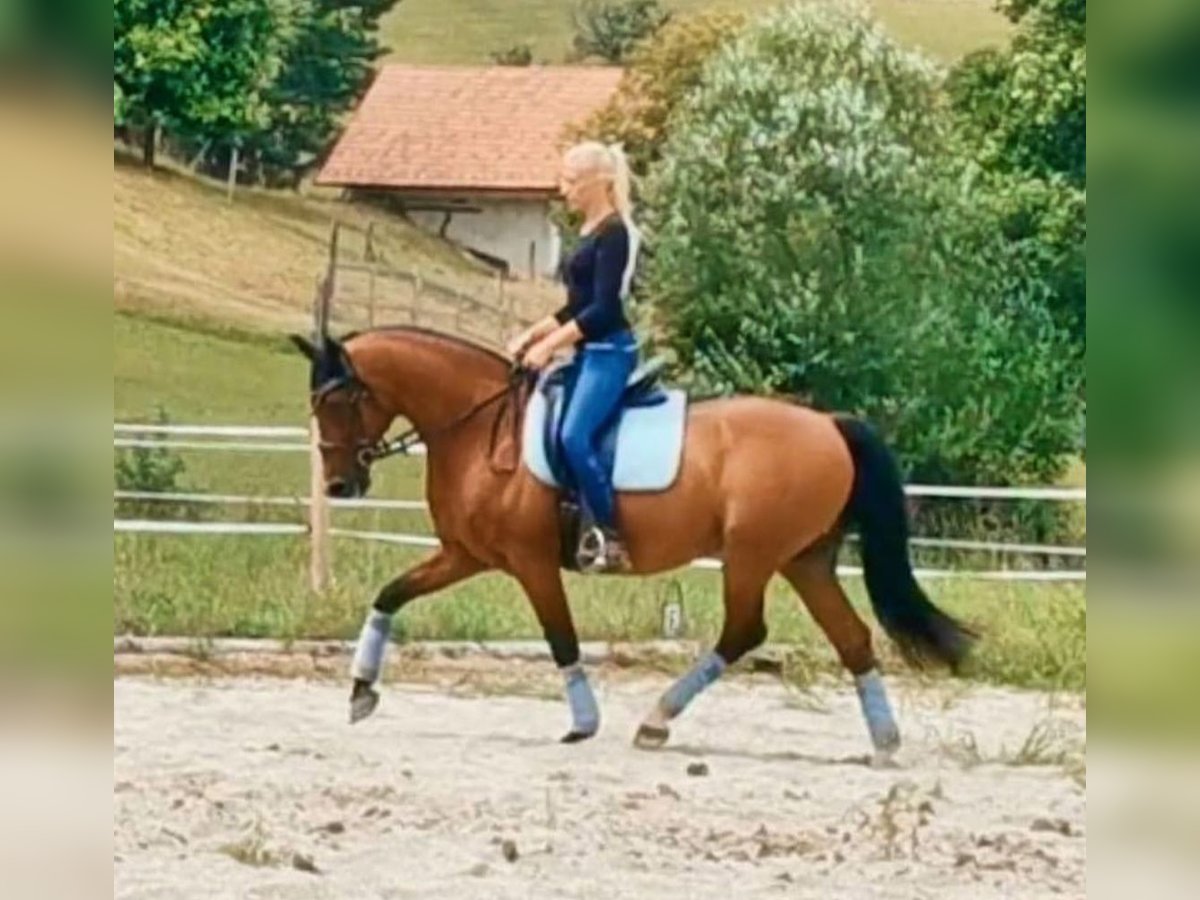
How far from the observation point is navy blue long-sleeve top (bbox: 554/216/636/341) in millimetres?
2914

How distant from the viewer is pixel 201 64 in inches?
117

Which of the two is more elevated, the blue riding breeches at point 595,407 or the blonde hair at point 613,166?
the blonde hair at point 613,166

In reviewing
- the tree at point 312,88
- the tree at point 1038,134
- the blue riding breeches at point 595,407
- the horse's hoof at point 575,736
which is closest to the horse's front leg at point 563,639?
the horse's hoof at point 575,736

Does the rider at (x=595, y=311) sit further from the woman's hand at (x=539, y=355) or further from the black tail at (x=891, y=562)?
the black tail at (x=891, y=562)

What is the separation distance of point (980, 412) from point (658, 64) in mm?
622

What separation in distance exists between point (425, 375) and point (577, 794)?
577 millimetres

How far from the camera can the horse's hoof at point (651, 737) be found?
297cm

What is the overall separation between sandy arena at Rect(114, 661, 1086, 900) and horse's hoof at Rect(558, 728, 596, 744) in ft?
0.04

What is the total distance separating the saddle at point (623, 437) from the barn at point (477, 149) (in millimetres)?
168

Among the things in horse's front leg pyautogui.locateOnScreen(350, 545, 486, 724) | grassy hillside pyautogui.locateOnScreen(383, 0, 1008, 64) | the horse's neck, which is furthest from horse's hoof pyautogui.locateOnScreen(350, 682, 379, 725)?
grassy hillside pyautogui.locateOnScreen(383, 0, 1008, 64)

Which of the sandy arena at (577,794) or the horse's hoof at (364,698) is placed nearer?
the sandy arena at (577,794)

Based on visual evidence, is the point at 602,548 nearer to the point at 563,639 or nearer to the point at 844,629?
the point at 563,639

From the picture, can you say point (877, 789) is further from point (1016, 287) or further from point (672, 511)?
point (1016, 287)

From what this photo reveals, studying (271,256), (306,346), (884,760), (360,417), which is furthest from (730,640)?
(271,256)
